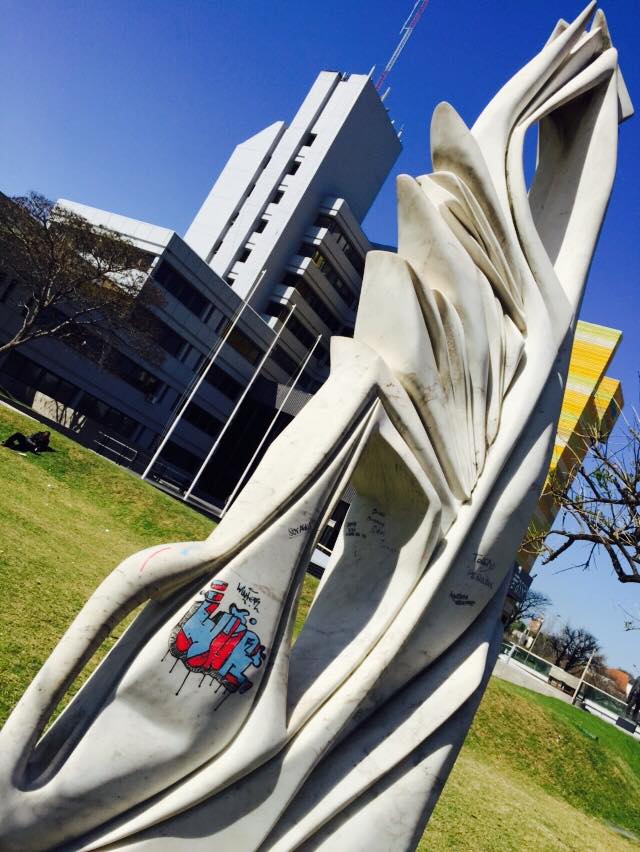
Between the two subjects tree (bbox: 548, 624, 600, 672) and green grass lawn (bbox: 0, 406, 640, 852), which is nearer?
green grass lawn (bbox: 0, 406, 640, 852)

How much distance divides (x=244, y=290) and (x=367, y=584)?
1258 inches

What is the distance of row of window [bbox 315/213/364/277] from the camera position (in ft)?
121

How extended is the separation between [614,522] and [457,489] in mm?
6775

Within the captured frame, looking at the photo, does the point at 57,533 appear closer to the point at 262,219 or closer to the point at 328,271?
the point at 262,219

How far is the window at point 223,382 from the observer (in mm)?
33312

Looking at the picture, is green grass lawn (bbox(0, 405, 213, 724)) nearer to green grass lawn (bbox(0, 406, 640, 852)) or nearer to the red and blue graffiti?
green grass lawn (bbox(0, 406, 640, 852))

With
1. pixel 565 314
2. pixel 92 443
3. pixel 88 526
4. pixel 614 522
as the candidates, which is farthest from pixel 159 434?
pixel 565 314

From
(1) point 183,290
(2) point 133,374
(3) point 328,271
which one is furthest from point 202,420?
(3) point 328,271

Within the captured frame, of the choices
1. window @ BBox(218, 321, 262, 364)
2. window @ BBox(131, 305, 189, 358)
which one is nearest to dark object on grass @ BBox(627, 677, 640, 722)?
window @ BBox(218, 321, 262, 364)

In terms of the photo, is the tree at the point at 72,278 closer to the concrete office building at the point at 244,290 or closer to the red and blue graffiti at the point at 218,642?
the concrete office building at the point at 244,290

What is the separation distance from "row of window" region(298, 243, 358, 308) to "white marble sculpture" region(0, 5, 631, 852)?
32840 millimetres

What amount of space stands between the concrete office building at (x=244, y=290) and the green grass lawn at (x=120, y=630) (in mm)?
12662

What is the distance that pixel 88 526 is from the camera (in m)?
12.4

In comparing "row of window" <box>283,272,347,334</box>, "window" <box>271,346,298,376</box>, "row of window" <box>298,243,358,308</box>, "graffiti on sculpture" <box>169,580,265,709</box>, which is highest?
"row of window" <box>298,243,358,308</box>
